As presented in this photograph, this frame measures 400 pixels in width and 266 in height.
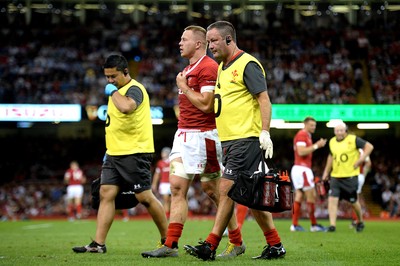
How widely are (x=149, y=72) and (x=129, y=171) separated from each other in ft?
81.7

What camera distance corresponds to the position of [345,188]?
1501 centimetres

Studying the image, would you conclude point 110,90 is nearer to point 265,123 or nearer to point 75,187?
point 265,123

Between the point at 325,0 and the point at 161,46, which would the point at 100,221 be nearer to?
the point at 161,46

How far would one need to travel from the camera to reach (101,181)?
8.77m

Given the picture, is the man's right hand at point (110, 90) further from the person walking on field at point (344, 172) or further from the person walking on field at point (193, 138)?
the person walking on field at point (344, 172)

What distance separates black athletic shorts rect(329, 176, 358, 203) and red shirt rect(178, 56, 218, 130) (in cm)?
739

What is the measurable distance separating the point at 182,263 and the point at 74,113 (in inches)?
869

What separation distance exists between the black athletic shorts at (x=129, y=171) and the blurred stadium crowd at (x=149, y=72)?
20.5 meters

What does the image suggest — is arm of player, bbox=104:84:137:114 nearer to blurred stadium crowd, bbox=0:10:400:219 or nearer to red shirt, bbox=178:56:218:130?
red shirt, bbox=178:56:218:130

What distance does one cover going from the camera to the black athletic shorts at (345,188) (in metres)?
15.0

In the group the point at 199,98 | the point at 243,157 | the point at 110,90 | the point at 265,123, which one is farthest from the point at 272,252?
the point at 110,90

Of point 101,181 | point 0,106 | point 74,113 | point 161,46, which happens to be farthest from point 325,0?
point 101,181

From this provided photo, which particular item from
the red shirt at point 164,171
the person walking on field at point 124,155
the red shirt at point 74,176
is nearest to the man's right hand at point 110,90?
the person walking on field at point 124,155

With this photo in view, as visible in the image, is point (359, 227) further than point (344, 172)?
No
